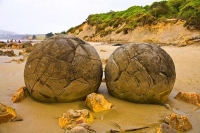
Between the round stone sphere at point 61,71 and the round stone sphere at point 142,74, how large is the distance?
0.45 m

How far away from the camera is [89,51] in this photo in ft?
14.6

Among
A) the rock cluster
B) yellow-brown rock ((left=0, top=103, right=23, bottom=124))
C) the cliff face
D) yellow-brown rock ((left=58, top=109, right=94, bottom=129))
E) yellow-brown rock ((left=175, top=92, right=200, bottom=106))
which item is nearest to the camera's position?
the rock cluster

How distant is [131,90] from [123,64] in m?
0.51

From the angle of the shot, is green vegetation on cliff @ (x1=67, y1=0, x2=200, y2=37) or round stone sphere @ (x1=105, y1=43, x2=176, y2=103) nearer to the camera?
round stone sphere @ (x1=105, y1=43, x2=176, y2=103)

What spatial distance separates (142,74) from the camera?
4.21 meters

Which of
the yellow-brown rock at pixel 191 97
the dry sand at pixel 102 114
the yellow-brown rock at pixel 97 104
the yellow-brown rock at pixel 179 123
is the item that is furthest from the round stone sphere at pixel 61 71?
the yellow-brown rock at pixel 191 97

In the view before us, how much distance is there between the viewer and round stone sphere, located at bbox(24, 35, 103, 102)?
4117 mm

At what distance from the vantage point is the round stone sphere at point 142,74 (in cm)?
421

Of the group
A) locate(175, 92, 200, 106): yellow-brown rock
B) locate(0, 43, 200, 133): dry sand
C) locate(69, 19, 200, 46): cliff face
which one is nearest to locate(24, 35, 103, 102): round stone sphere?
locate(0, 43, 200, 133): dry sand

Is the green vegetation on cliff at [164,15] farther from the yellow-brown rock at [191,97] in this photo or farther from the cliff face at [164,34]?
the yellow-brown rock at [191,97]

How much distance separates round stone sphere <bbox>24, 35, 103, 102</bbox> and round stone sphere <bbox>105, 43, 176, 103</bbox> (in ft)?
1.48

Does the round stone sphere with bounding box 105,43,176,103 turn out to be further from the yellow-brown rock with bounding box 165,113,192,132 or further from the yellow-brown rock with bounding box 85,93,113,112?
the yellow-brown rock with bounding box 165,113,192,132

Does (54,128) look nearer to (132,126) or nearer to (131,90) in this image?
(132,126)

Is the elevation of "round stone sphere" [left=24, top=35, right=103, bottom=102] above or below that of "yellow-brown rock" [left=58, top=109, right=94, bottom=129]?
above
